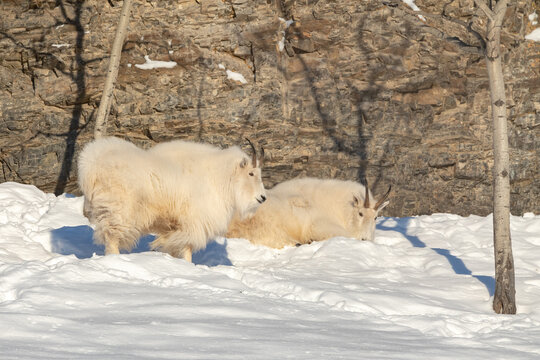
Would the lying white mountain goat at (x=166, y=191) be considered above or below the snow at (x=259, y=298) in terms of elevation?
above

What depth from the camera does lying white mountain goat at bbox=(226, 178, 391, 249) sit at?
1124 centimetres

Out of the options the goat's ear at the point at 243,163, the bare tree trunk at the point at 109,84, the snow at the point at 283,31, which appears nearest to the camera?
the goat's ear at the point at 243,163

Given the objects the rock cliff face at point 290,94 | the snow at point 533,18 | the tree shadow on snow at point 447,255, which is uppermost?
the snow at point 533,18

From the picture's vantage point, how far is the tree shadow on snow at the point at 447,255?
8.96 metres

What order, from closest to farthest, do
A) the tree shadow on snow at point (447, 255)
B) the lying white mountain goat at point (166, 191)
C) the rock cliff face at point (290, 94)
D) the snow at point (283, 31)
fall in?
the lying white mountain goat at point (166, 191), the tree shadow on snow at point (447, 255), the rock cliff face at point (290, 94), the snow at point (283, 31)

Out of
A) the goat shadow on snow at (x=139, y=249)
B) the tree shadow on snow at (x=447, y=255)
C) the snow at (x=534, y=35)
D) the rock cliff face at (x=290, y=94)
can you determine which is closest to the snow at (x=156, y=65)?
the rock cliff face at (x=290, y=94)

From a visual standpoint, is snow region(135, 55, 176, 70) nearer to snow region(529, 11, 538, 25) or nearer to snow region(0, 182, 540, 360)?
snow region(0, 182, 540, 360)

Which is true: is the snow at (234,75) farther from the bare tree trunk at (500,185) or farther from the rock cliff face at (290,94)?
the bare tree trunk at (500,185)

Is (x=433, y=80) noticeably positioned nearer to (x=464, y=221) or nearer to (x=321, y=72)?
(x=321, y=72)

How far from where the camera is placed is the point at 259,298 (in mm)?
6578

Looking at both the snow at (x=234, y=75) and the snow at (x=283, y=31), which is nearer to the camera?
the snow at (x=234, y=75)

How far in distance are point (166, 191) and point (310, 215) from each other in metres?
3.75

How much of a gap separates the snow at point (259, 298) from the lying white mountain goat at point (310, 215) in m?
0.39

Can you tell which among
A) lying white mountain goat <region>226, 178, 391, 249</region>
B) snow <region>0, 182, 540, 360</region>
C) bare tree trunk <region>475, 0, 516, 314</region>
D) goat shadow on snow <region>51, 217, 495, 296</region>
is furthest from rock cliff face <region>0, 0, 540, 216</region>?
bare tree trunk <region>475, 0, 516, 314</region>
